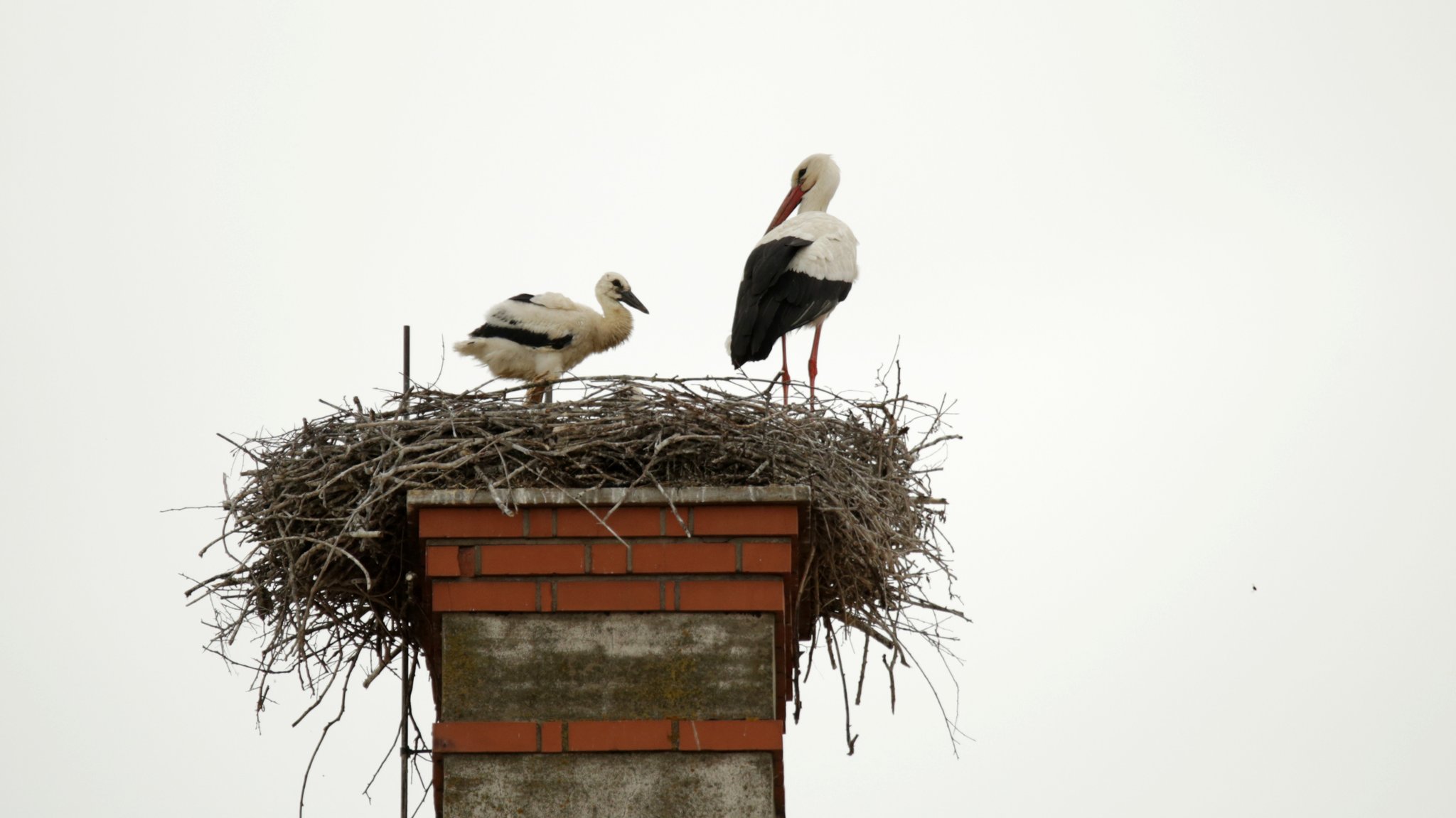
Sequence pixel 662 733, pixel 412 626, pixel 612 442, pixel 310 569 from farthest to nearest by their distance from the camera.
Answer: pixel 412 626 < pixel 310 569 < pixel 612 442 < pixel 662 733

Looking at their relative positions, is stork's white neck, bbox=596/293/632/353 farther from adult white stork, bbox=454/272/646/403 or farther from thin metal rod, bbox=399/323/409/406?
thin metal rod, bbox=399/323/409/406

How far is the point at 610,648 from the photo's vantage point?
181 inches

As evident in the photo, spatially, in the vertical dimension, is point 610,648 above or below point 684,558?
below

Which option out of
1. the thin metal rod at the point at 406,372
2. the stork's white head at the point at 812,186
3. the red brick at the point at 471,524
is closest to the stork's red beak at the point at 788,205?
the stork's white head at the point at 812,186

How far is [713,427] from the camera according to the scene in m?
4.95

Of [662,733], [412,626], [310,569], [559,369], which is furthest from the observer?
[559,369]

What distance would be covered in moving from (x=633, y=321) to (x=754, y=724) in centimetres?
489

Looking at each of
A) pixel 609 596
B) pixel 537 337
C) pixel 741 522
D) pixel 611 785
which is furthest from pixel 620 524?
pixel 537 337

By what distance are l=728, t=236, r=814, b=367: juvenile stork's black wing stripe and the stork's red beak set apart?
1182 mm

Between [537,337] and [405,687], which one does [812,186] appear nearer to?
[537,337]

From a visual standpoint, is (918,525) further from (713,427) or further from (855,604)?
(713,427)

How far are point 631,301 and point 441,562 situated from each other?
4.74 metres

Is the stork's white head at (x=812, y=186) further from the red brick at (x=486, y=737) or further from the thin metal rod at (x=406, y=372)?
the red brick at (x=486, y=737)

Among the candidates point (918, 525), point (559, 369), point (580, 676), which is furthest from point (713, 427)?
point (559, 369)
